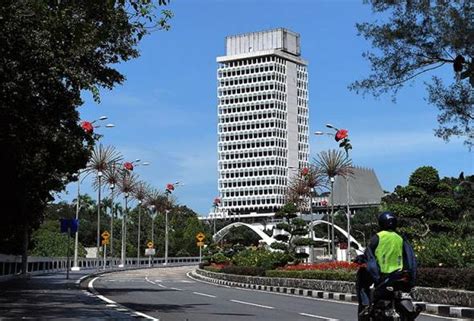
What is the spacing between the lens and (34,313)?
1559cm

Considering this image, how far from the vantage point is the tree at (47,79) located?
49.2ft

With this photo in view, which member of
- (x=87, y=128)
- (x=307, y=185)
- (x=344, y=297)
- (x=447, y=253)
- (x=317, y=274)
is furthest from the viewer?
(x=307, y=185)

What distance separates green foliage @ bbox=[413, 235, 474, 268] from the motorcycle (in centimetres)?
1223

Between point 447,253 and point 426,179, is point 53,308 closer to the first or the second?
point 447,253

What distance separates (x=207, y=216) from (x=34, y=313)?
170m

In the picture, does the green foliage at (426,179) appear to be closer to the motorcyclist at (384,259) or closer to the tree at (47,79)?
the tree at (47,79)

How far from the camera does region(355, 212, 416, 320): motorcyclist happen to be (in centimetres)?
798

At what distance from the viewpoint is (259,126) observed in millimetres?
182000

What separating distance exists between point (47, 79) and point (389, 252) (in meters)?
13.0

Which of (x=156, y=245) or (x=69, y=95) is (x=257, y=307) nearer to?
(x=69, y=95)

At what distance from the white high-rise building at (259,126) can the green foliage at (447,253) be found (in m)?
157

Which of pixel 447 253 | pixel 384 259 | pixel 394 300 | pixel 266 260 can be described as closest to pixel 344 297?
pixel 447 253

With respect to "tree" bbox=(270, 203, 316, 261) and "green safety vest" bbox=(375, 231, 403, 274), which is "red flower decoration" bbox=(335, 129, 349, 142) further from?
"green safety vest" bbox=(375, 231, 403, 274)

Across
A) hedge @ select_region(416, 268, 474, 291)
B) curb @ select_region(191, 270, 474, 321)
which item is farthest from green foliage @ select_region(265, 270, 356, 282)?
hedge @ select_region(416, 268, 474, 291)
